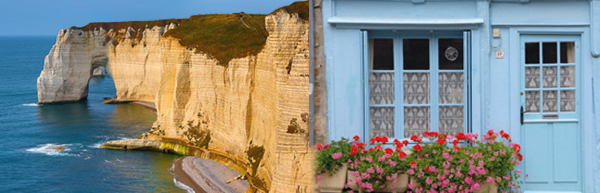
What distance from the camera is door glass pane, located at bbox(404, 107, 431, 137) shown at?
23.2 feet

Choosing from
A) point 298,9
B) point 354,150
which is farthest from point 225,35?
point 354,150

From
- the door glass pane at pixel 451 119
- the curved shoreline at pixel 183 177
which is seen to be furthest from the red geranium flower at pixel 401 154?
the curved shoreline at pixel 183 177

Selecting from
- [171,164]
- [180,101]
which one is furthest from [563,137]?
[180,101]

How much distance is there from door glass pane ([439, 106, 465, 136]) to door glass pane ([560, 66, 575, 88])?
132cm

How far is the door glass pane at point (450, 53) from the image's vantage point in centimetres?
698

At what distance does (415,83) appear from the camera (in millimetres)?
7027

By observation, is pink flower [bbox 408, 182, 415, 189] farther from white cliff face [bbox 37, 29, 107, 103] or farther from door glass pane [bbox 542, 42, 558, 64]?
white cliff face [bbox 37, 29, 107, 103]

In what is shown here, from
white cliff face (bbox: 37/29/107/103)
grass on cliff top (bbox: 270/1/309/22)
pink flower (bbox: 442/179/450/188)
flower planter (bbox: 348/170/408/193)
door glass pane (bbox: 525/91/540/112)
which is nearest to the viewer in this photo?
pink flower (bbox: 442/179/450/188)

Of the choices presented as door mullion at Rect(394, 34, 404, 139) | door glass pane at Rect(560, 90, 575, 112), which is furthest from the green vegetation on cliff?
door glass pane at Rect(560, 90, 575, 112)

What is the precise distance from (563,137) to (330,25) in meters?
3.31

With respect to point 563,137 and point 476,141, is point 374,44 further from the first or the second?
point 563,137

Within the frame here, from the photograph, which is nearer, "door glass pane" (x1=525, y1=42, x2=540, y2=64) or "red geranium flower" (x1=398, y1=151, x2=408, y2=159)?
"red geranium flower" (x1=398, y1=151, x2=408, y2=159)

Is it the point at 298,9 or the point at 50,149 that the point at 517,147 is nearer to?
the point at 298,9

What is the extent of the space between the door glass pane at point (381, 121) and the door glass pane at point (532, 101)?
1.71 meters
